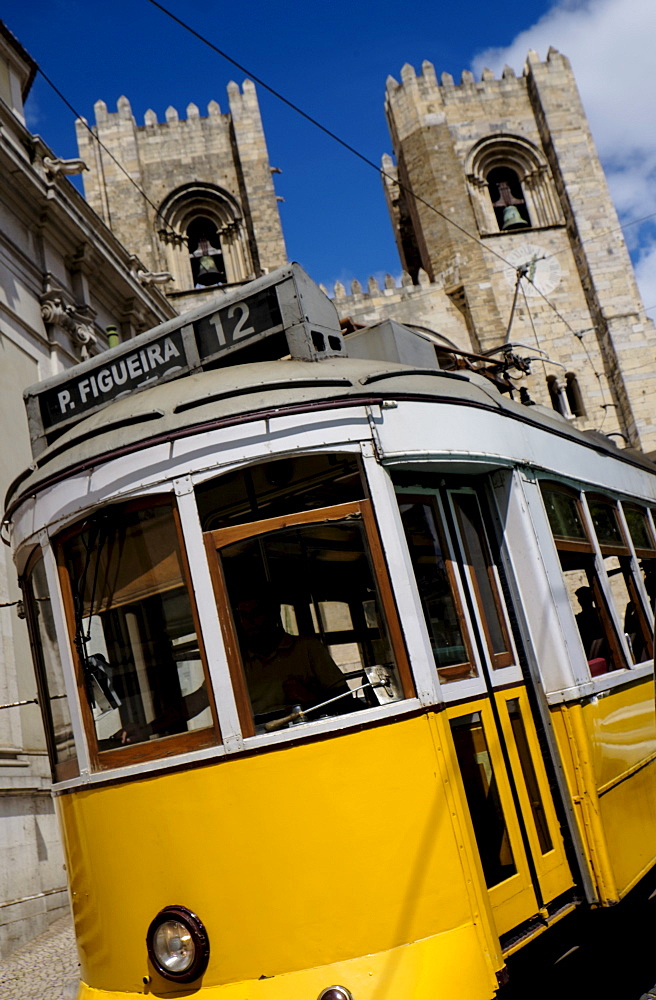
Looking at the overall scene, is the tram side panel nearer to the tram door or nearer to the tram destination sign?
the tram door

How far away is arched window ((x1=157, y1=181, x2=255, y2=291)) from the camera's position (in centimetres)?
3481

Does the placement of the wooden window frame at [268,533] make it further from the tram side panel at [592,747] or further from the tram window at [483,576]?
the tram side panel at [592,747]

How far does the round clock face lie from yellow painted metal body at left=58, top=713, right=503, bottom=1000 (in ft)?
106

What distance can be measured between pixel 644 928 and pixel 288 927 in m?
3.00

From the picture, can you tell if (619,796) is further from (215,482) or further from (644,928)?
(215,482)

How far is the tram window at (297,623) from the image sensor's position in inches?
125

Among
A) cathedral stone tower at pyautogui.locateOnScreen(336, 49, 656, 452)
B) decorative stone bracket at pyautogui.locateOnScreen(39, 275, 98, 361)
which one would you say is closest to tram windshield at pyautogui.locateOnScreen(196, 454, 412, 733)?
decorative stone bracket at pyautogui.locateOnScreen(39, 275, 98, 361)

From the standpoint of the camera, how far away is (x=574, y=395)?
32.4m

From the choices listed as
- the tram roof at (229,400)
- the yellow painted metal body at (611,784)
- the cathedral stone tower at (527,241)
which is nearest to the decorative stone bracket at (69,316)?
the tram roof at (229,400)

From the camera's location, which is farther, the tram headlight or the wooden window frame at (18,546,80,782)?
the wooden window frame at (18,546,80,782)

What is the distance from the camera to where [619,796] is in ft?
13.1

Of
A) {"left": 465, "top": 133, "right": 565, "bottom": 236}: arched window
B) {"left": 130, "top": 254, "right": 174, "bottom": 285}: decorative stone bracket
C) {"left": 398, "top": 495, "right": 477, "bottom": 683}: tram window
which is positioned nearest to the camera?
{"left": 398, "top": 495, "right": 477, "bottom": 683}: tram window

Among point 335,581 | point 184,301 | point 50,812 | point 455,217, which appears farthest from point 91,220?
point 455,217

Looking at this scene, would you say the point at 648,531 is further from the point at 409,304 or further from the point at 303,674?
the point at 409,304
